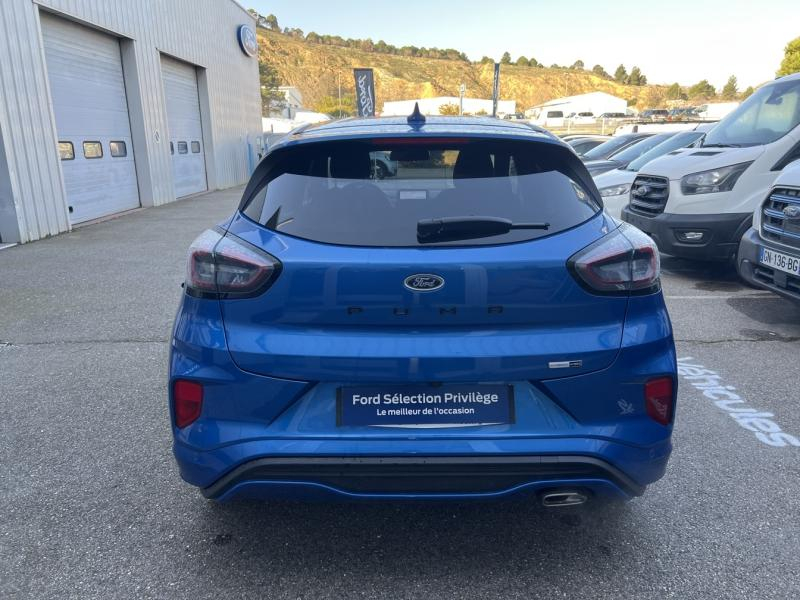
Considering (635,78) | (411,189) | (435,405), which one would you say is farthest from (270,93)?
(635,78)

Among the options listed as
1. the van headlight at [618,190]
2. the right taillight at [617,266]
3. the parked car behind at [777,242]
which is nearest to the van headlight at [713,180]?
the parked car behind at [777,242]

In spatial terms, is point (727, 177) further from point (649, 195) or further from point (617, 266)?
point (617, 266)

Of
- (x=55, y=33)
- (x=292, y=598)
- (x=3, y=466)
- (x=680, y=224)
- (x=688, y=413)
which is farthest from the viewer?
(x=55, y=33)

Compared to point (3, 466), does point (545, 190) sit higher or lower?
higher

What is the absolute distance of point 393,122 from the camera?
2.47 metres

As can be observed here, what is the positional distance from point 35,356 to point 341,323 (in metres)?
3.67

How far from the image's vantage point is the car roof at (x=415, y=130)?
7.14ft

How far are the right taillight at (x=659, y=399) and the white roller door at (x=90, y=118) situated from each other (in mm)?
11814

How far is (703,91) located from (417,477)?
414 feet

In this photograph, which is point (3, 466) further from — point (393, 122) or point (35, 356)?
point (393, 122)

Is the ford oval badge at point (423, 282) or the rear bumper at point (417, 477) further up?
the ford oval badge at point (423, 282)

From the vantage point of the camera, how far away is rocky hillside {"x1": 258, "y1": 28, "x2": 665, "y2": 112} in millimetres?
129750

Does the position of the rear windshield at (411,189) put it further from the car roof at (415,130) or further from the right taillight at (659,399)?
the right taillight at (659,399)

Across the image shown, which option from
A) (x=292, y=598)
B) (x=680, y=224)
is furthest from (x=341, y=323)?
(x=680, y=224)
